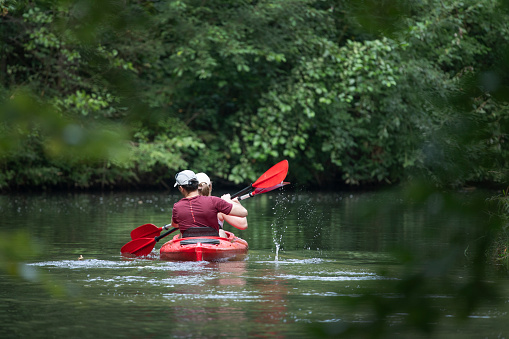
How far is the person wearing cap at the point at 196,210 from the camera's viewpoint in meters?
8.90

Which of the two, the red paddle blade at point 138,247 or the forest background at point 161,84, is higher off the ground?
the forest background at point 161,84

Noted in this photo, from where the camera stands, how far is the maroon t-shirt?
8.89m

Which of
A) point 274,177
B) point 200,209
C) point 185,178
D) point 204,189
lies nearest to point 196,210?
point 200,209

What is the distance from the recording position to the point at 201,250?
887 centimetres

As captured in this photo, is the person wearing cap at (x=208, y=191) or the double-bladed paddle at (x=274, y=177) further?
the double-bladed paddle at (x=274, y=177)

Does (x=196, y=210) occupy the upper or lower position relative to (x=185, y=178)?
lower

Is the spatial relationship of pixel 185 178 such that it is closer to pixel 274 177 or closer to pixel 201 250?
pixel 201 250

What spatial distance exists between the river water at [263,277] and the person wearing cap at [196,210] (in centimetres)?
47

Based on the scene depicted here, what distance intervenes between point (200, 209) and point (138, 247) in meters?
1.21

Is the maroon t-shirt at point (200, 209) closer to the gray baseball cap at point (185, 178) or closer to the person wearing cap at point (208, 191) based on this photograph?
the gray baseball cap at point (185, 178)

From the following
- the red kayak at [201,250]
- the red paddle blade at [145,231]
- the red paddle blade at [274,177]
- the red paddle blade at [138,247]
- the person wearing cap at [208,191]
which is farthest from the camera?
the red paddle blade at [274,177]

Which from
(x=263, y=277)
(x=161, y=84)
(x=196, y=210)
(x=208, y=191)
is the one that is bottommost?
(x=263, y=277)

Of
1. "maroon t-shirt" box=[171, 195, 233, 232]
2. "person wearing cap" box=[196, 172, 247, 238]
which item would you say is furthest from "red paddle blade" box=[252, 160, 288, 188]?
"maroon t-shirt" box=[171, 195, 233, 232]

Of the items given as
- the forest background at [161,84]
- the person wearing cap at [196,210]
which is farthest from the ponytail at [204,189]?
the forest background at [161,84]
